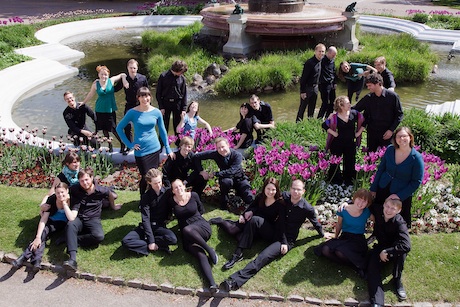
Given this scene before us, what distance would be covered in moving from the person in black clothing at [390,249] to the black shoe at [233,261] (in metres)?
1.44

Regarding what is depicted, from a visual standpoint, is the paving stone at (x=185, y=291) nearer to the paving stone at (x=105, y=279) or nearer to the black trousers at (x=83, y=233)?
the paving stone at (x=105, y=279)

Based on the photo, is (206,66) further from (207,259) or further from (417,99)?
(207,259)

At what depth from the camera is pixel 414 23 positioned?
68.5 feet

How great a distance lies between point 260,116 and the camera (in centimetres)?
756

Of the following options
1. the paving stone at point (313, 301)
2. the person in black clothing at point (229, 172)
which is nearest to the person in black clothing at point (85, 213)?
the person in black clothing at point (229, 172)

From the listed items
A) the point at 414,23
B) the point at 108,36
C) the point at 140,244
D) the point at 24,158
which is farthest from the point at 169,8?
the point at 140,244

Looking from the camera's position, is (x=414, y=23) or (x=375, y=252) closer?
(x=375, y=252)

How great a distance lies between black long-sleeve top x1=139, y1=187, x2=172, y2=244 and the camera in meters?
5.50

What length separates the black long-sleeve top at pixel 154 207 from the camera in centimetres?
550

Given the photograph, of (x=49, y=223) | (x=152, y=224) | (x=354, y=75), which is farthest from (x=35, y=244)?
(x=354, y=75)

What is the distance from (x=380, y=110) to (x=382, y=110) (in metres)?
0.03

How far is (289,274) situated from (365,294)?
827 millimetres

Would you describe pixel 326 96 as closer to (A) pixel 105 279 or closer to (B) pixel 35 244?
(A) pixel 105 279

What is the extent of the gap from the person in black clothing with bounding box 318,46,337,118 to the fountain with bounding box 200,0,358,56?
513 cm
